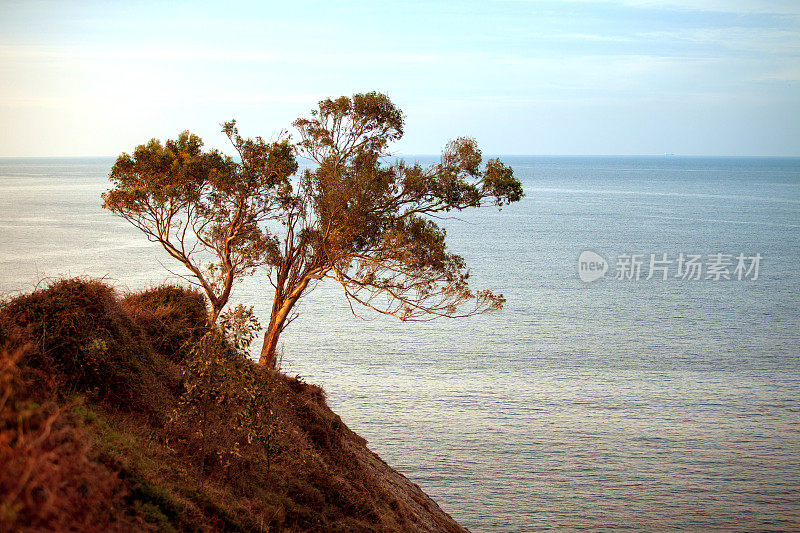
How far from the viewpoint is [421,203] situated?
96.2 feet

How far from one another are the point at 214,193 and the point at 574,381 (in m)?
41.5

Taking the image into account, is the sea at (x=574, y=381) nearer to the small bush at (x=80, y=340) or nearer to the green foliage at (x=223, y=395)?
the small bush at (x=80, y=340)

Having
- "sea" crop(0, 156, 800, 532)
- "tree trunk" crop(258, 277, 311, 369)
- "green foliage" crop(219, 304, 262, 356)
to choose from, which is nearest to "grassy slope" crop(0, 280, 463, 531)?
"green foliage" crop(219, 304, 262, 356)

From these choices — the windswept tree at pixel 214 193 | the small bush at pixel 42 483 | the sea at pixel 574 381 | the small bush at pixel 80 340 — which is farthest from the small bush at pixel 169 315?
the small bush at pixel 42 483

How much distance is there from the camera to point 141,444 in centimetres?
1620

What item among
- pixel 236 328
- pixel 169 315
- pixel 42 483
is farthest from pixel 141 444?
pixel 169 315

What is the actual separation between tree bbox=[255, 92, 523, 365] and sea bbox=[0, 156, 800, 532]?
8.73 metres

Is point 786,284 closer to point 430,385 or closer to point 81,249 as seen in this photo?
point 430,385

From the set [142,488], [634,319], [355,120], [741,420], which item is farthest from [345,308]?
[142,488]

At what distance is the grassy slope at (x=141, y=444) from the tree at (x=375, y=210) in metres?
5.24

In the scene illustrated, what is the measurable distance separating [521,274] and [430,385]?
46.7m

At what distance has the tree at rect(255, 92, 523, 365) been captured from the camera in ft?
88.4

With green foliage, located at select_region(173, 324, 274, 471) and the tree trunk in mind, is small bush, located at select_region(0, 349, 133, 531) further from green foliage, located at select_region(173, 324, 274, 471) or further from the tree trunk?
the tree trunk

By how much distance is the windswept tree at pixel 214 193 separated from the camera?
28.0m
